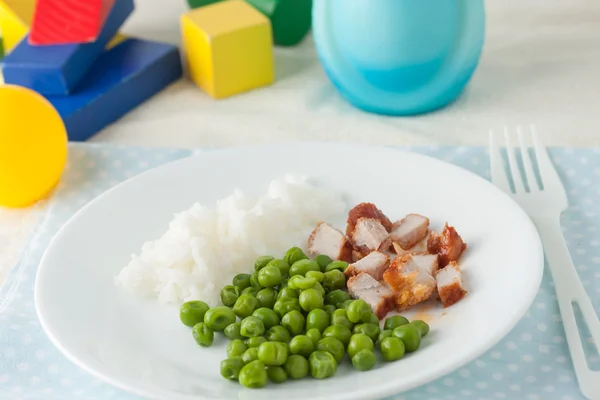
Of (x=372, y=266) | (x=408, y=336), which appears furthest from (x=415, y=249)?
(x=408, y=336)

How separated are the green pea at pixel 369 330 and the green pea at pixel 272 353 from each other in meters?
0.15

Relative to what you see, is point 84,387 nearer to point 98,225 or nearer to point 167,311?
point 167,311

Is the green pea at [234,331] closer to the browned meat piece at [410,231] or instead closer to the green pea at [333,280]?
the green pea at [333,280]

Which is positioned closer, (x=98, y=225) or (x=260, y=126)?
(x=98, y=225)

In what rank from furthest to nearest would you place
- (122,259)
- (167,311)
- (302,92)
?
(302,92) < (122,259) < (167,311)

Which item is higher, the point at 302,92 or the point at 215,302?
the point at 215,302

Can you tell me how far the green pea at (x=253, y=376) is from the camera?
137 centimetres

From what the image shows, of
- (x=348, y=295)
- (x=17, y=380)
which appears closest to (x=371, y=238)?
(x=348, y=295)

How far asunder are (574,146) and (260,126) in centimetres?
91

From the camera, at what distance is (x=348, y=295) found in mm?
1631

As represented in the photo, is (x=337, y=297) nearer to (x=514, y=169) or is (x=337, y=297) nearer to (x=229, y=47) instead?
(x=514, y=169)

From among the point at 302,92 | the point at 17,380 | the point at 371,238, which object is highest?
the point at 371,238

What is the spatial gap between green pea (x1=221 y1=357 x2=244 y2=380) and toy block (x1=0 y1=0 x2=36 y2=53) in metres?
1.90

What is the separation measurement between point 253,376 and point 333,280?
331 millimetres
